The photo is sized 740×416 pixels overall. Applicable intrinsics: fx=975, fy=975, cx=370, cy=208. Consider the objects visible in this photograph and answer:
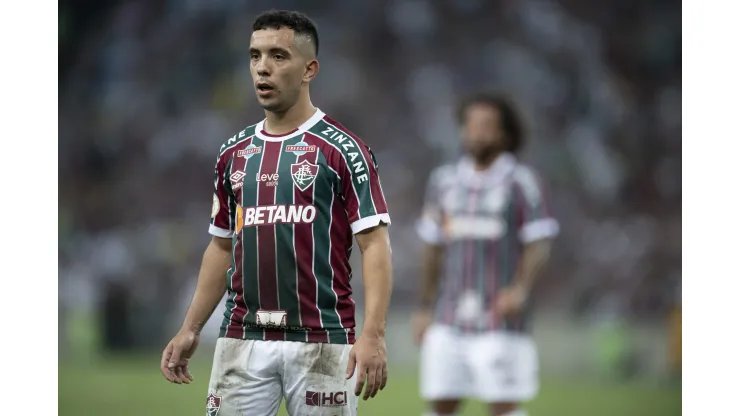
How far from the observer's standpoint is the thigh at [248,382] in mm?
2947

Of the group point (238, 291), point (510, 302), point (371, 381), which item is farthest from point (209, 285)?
point (510, 302)

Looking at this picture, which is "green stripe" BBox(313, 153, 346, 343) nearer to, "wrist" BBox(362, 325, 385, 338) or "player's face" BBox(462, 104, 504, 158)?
"wrist" BBox(362, 325, 385, 338)

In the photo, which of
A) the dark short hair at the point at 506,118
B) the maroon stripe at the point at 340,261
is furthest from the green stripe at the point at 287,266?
the dark short hair at the point at 506,118

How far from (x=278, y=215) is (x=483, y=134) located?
3297 millimetres

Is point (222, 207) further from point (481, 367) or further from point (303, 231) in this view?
point (481, 367)

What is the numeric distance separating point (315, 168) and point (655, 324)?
8.99 meters

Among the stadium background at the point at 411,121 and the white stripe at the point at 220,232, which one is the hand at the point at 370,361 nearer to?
the white stripe at the point at 220,232

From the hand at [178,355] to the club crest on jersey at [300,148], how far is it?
Result: 2.17 feet

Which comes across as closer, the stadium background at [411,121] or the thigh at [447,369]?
the thigh at [447,369]

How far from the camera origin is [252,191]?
3021 millimetres

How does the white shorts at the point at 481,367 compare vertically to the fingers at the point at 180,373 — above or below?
below

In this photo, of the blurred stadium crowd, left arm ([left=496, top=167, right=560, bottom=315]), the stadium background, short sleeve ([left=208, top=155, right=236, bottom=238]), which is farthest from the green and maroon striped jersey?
the blurred stadium crowd

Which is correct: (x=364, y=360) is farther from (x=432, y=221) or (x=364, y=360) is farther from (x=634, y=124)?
(x=634, y=124)

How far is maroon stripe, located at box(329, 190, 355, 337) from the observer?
117 inches
